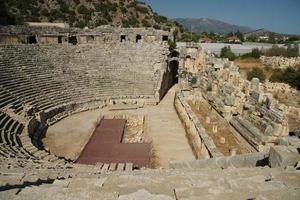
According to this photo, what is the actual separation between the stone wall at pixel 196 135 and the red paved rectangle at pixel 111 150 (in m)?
2.06

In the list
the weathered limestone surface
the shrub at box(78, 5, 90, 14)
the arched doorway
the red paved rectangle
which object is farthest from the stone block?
the shrub at box(78, 5, 90, 14)

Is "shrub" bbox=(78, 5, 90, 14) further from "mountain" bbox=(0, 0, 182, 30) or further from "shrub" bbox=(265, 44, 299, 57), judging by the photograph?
"shrub" bbox=(265, 44, 299, 57)

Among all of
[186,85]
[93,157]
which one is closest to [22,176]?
[93,157]

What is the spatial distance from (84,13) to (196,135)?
3865 cm

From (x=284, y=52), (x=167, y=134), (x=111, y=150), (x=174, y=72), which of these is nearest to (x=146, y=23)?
(x=284, y=52)

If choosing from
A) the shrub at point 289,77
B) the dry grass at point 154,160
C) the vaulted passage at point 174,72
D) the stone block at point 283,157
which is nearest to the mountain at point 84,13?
the vaulted passage at point 174,72

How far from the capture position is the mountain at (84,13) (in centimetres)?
4291

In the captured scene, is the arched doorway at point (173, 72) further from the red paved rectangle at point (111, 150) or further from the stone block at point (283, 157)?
the stone block at point (283, 157)

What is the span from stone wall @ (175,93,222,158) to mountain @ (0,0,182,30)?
26.5 meters

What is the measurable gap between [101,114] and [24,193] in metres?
14.0

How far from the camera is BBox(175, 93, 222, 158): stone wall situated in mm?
12099

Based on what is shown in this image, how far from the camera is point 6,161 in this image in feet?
33.8

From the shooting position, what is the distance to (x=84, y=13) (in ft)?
159

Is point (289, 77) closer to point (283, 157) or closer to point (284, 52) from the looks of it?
point (284, 52)
